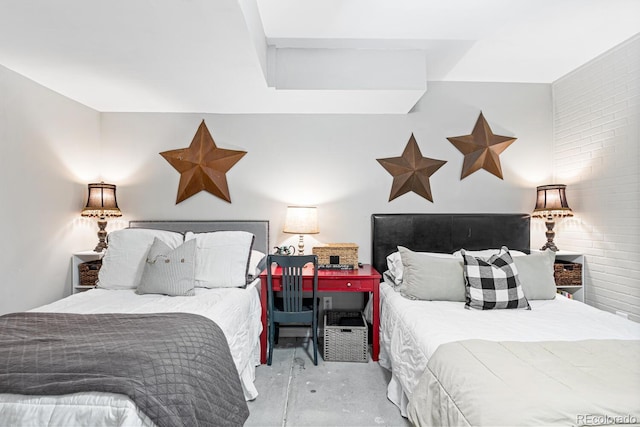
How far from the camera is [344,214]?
323 cm

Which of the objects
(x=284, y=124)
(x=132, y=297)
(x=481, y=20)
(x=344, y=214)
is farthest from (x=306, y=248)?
(x=481, y=20)

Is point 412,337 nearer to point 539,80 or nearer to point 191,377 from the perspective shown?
point 191,377

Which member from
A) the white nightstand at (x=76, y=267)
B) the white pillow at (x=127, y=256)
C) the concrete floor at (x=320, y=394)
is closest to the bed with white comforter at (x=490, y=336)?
the concrete floor at (x=320, y=394)

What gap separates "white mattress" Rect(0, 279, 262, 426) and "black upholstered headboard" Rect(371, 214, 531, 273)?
132 cm

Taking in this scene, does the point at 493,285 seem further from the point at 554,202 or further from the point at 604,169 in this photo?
the point at 604,169

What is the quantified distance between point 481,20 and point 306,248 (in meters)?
2.32

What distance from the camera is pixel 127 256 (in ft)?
8.19

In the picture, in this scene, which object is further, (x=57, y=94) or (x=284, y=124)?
(x=284, y=124)

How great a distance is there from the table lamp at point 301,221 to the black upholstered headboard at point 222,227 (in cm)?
30

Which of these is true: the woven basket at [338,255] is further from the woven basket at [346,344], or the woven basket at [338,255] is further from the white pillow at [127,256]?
the white pillow at [127,256]

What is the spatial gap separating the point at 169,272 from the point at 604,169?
11.5 ft

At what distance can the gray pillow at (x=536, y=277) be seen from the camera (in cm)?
229

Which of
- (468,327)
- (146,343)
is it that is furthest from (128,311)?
(468,327)

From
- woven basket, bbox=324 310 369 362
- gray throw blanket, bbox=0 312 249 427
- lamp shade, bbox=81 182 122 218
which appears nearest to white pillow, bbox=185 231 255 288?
gray throw blanket, bbox=0 312 249 427
